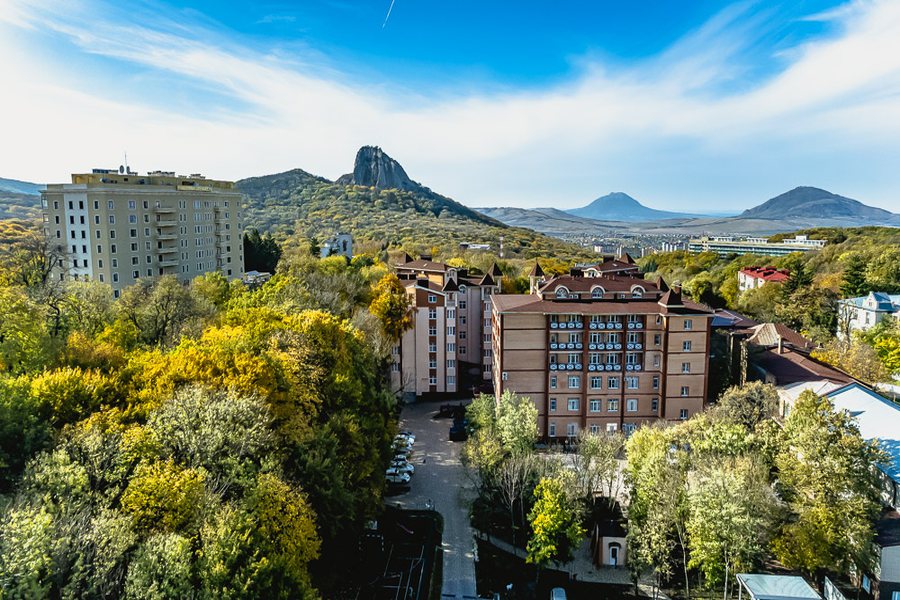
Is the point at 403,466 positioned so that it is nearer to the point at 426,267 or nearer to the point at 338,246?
the point at 426,267

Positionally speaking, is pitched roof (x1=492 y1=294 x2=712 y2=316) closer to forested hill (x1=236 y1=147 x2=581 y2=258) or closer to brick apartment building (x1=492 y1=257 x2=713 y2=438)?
brick apartment building (x1=492 y1=257 x2=713 y2=438)

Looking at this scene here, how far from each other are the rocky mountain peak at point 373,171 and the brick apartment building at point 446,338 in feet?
416

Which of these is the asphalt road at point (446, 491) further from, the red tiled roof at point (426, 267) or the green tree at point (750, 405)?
the green tree at point (750, 405)

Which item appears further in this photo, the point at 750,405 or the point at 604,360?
the point at 604,360

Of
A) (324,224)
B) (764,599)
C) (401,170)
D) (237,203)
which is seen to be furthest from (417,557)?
(401,170)

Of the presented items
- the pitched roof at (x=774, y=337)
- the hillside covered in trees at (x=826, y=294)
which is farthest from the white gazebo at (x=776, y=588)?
the hillside covered in trees at (x=826, y=294)

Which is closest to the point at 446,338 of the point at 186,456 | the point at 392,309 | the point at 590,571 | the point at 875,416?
the point at 392,309

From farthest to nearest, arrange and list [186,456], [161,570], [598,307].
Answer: [598,307] < [186,456] < [161,570]

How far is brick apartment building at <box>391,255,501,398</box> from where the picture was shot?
46.4 meters

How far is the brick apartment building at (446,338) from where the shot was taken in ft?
152

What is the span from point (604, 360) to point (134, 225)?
143 feet

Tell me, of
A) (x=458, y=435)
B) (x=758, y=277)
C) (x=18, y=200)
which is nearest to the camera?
(x=458, y=435)

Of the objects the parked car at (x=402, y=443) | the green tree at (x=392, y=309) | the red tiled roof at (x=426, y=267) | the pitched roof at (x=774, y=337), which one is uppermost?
the red tiled roof at (x=426, y=267)

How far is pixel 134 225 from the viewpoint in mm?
52719
